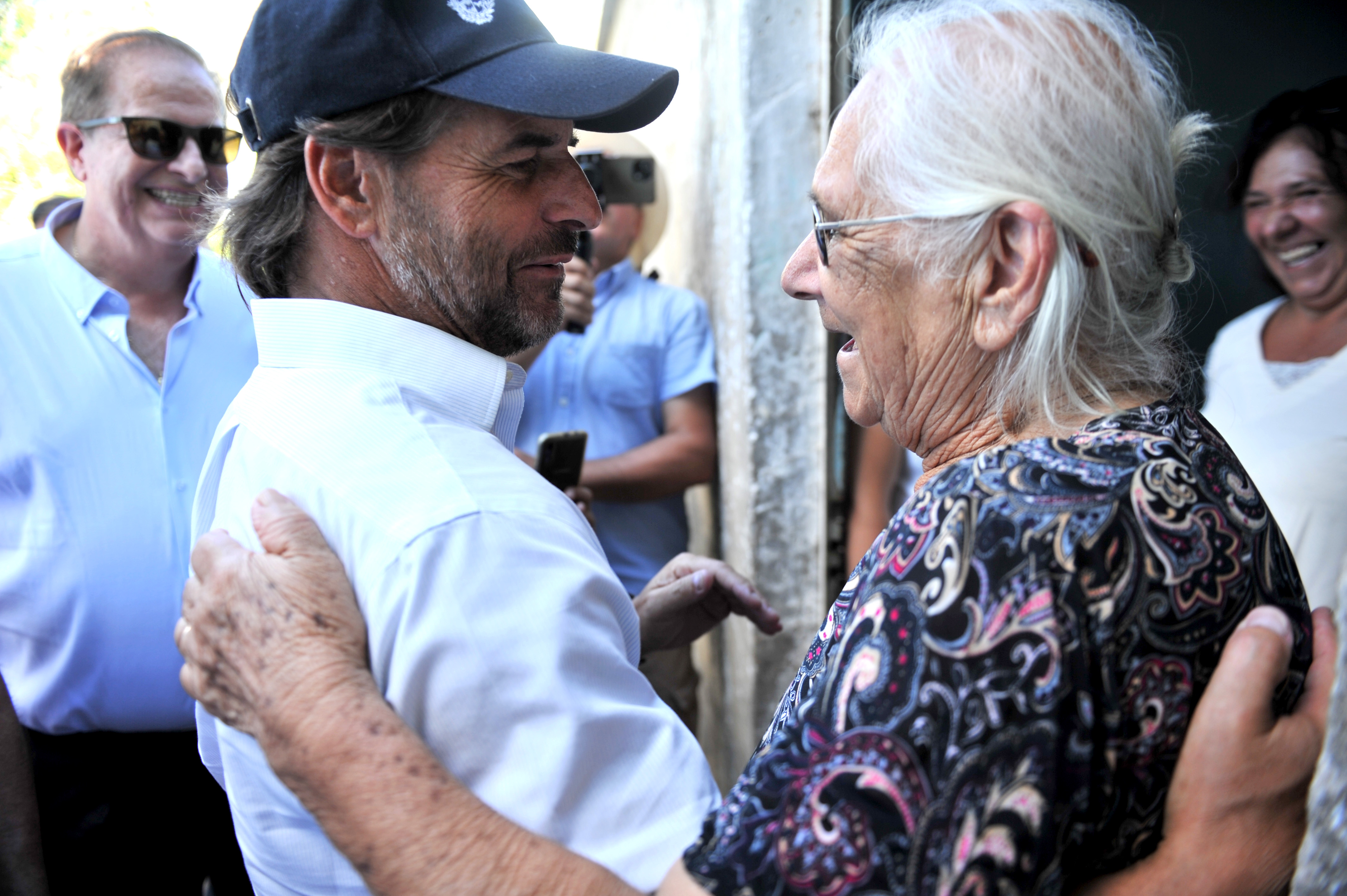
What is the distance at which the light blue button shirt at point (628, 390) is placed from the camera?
10.5ft


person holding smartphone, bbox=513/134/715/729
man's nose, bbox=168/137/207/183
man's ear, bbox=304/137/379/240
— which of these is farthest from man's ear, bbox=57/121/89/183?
man's ear, bbox=304/137/379/240

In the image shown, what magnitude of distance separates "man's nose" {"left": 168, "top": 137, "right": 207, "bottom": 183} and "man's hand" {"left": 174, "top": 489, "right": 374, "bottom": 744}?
1906 millimetres

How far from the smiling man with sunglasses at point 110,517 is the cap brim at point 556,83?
1.09m

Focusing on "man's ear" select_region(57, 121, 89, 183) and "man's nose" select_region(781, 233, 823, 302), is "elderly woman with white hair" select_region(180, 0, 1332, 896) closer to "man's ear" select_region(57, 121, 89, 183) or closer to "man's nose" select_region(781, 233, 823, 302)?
"man's nose" select_region(781, 233, 823, 302)

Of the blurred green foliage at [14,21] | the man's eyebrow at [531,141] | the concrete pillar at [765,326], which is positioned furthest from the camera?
the blurred green foliage at [14,21]

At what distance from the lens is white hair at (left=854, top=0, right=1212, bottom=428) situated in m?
0.99

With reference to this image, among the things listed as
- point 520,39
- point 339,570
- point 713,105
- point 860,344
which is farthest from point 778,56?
point 339,570

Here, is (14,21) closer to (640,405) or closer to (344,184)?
(640,405)

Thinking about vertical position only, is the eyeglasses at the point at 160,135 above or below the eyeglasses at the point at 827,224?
above

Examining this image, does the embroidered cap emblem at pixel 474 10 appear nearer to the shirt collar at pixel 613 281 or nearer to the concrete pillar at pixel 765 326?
the concrete pillar at pixel 765 326

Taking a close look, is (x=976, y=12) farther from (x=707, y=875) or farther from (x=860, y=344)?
(x=707, y=875)

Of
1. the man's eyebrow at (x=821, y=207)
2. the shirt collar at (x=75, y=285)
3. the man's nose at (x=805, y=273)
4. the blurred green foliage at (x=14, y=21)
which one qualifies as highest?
the blurred green foliage at (x=14, y=21)

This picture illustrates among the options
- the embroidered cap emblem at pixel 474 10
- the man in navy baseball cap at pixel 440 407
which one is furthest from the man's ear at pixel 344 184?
the embroidered cap emblem at pixel 474 10

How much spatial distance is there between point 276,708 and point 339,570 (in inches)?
6.1
